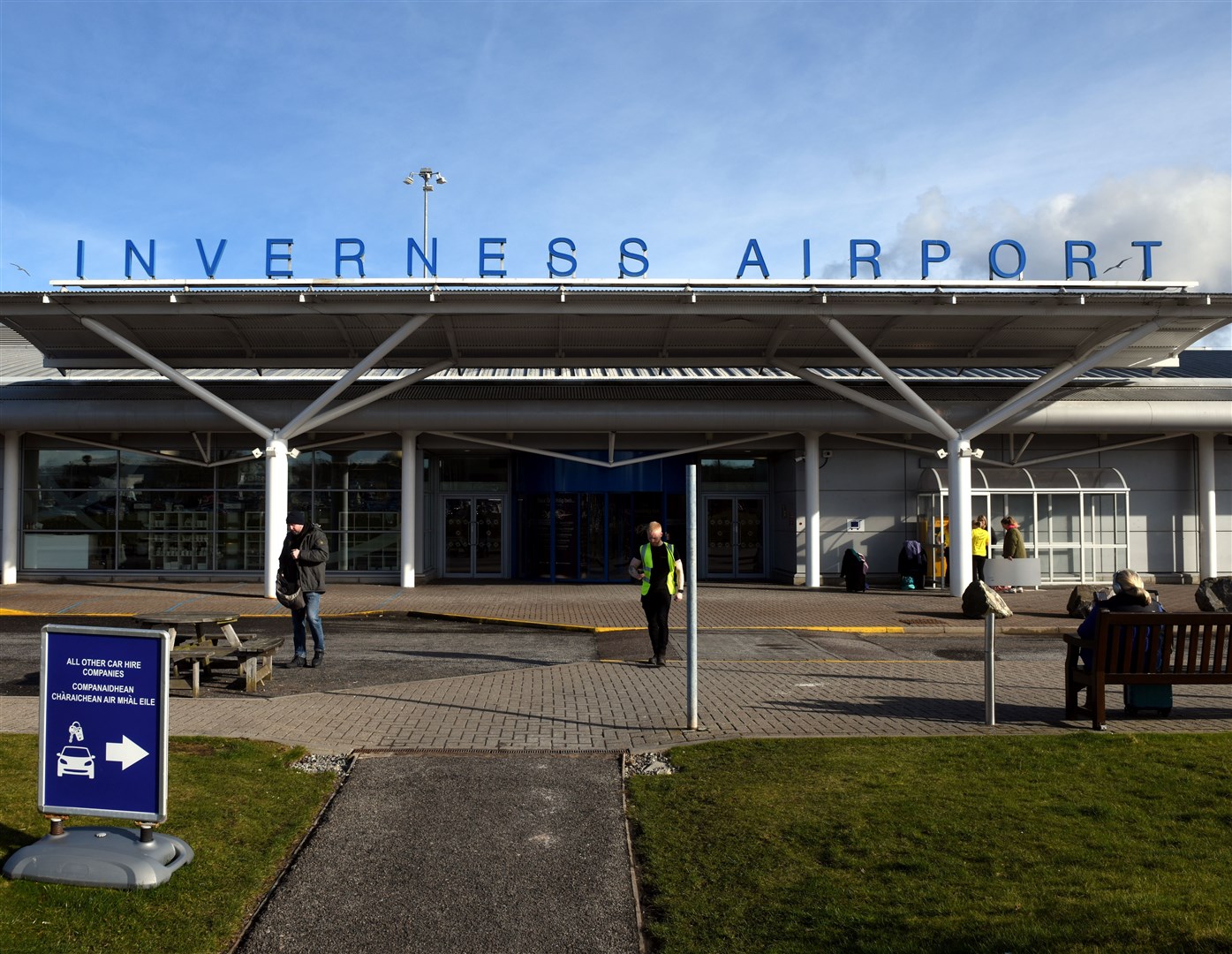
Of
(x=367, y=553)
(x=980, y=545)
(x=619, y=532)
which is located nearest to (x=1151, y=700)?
(x=980, y=545)

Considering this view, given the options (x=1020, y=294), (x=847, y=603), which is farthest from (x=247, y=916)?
(x=1020, y=294)

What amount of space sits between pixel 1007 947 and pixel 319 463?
21932 millimetres

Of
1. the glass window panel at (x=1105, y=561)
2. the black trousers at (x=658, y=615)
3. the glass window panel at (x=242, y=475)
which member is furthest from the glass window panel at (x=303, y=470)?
the glass window panel at (x=1105, y=561)

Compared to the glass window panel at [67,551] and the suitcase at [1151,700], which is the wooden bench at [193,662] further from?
the glass window panel at [67,551]

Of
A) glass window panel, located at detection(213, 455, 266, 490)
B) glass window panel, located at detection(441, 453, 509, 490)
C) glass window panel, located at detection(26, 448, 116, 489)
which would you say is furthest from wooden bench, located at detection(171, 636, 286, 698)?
glass window panel, located at detection(26, 448, 116, 489)

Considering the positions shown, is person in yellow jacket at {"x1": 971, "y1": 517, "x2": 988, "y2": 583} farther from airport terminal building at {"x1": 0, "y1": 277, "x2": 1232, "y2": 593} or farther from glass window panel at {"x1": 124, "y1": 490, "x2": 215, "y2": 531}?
glass window panel at {"x1": 124, "y1": 490, "x2": 215, "y2": 531}

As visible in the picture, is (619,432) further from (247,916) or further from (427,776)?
(247,916)

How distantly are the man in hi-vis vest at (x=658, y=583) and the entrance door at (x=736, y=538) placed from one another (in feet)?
47.1

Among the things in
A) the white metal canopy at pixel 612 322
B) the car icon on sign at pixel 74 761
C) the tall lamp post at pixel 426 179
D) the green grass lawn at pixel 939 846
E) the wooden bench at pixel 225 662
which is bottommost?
the green grass lawn at pixel 939 846

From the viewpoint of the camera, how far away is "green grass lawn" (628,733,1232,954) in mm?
4129

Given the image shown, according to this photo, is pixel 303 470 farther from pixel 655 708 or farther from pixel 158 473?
pixel 655 708

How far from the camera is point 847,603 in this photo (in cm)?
1883

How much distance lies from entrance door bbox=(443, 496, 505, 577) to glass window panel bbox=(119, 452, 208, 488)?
5905mm

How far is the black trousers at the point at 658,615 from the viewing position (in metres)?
11.3
